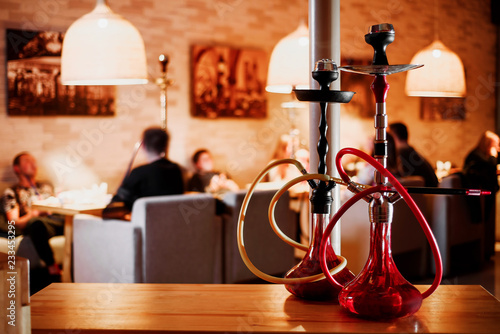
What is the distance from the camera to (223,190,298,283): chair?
391 cm

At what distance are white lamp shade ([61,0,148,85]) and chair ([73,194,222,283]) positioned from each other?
3.35ft

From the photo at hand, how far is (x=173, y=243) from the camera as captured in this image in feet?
11.7

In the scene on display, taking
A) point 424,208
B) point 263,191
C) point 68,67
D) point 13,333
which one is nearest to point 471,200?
point 424,208

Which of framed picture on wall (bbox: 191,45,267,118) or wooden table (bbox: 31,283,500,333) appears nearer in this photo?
wooden table (bbox: 31,283,500,333)

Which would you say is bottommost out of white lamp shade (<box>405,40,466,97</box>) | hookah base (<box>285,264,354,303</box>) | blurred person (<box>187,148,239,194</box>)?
blurred person (<box>187,148,239,194</box>)

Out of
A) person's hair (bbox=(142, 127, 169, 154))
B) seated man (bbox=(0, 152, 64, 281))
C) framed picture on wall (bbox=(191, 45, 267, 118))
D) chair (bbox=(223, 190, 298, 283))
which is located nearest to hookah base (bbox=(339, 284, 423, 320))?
chair (bbox=(223, 190, 298, 283))

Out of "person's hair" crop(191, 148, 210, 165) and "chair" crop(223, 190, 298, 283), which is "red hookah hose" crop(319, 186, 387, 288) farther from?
"person's hair" crop(191, 148, 210, 165)

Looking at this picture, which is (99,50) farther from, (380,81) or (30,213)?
(30,213)

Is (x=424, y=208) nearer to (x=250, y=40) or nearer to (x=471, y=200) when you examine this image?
(x=471, y=200)

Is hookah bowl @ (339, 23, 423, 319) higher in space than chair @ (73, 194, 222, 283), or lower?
higher

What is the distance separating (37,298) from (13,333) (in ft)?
0.91

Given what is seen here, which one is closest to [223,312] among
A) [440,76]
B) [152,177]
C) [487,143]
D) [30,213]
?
[152,177]

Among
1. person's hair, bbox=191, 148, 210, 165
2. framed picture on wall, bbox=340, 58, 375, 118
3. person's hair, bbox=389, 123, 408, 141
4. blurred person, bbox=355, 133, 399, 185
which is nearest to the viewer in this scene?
blurred person, bbox=355, 133, 399, 185

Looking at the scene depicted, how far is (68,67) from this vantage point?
8.71 feet
